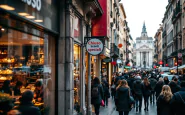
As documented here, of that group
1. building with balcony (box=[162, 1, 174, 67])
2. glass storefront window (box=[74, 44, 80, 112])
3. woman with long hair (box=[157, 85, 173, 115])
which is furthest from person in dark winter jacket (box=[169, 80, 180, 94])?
building with balcony (box=[162, 1, 174, 67])

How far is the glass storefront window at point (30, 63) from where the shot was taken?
267 inches

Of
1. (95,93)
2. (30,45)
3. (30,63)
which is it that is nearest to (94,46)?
(95,93)

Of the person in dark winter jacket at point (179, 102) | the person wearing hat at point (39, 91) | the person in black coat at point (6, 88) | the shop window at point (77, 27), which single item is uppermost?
the shop window at point (77, 27)

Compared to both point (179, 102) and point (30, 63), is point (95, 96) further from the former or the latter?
point (30, 63)

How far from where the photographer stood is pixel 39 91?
841cm

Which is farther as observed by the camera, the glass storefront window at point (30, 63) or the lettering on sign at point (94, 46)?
the lettering on sign at point (94, 46)

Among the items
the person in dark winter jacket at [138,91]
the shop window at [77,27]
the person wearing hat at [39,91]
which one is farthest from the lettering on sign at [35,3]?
the person in dark winter jacket at [138,91]

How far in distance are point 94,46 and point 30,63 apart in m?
4.80

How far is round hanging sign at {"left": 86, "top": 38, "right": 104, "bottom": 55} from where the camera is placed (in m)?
12.2

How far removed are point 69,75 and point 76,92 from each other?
2381 millimetres

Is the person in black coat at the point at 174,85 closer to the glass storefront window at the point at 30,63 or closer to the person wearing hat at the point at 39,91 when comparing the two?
the glass storefront window at the point at 30,63

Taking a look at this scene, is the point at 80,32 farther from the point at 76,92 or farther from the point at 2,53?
the point at 2,53

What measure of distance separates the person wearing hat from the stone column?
46.5 inches

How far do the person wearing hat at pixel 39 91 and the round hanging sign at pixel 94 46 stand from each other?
4149 millimetres
